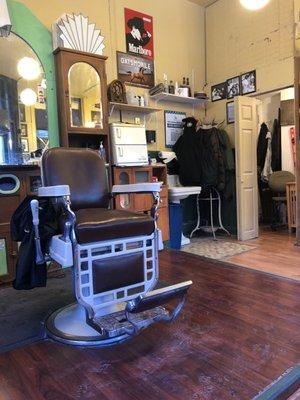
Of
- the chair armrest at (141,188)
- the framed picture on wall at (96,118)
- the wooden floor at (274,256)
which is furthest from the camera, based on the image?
the framed picture on wall at (96,118)

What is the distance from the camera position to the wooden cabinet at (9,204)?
2.60 metres

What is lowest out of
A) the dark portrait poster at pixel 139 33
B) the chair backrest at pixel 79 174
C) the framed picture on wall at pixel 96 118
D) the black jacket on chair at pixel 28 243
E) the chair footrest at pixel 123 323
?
the chair footrest at pixel 123 323

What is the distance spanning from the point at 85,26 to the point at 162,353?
305 centimetres

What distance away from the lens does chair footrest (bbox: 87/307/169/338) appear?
5.11 ft

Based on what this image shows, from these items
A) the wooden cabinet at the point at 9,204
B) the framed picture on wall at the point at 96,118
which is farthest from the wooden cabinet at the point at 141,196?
the wooden cabinet at the point at 9,204

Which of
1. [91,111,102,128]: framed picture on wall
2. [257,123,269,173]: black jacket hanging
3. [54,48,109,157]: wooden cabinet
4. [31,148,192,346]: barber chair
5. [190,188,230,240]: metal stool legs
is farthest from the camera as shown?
[257,123,269,173]: black jacket hanging

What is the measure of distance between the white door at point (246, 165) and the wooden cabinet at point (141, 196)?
1.03 metres

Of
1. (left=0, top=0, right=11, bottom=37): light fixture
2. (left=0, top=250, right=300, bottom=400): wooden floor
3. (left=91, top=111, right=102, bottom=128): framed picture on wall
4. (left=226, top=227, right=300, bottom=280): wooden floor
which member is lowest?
(left=226, top=227, right=300, bottom=280): wooden floor

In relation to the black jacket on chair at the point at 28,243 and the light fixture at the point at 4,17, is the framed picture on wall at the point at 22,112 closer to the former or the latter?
the light fixture at the point at 4,17

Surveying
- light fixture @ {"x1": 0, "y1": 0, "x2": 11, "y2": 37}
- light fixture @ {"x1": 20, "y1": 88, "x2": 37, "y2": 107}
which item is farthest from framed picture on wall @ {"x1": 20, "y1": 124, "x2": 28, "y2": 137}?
light fixture @ {"x1": 0, "y1": 0, "x2": 11, "y2": 37}

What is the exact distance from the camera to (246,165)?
13.7 ft

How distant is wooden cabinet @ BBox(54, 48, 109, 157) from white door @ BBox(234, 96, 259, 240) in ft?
5.82

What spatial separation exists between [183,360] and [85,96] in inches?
104

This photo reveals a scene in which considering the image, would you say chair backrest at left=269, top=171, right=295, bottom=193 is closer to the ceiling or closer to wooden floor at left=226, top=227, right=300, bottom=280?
wooden floor at left=226, top=227, right=300, bottom=280
